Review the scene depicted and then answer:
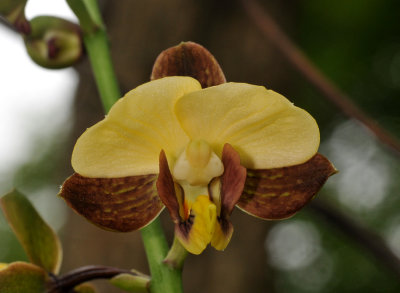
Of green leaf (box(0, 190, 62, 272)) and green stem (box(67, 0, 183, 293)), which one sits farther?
green leaf (box(0, 190, 62, 272))

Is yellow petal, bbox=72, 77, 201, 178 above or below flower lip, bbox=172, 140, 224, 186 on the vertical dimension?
above

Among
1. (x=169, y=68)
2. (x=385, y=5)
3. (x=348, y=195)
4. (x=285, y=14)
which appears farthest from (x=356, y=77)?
(x=169, y=68)

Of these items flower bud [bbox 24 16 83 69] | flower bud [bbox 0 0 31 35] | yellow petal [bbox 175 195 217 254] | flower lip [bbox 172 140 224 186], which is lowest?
yellow petal [bbox 175 195 217 254]

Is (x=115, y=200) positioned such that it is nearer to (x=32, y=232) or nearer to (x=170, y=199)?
(x=170, y=199)

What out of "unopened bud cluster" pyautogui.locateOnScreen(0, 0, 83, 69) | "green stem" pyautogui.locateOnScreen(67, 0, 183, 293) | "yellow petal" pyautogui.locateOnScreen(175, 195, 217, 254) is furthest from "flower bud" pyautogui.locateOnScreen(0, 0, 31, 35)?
"yellow petal" pyautogui.locateOnScreen(175, 195, 217, 254)

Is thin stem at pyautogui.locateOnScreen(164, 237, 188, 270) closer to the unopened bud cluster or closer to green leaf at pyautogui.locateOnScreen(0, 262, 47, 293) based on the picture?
green leaf at pyautogui.locateOnScreen(0, 262, 47, 293)

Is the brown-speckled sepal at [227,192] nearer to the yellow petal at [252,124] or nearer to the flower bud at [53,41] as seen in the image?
the yellow petal at [252,124]
